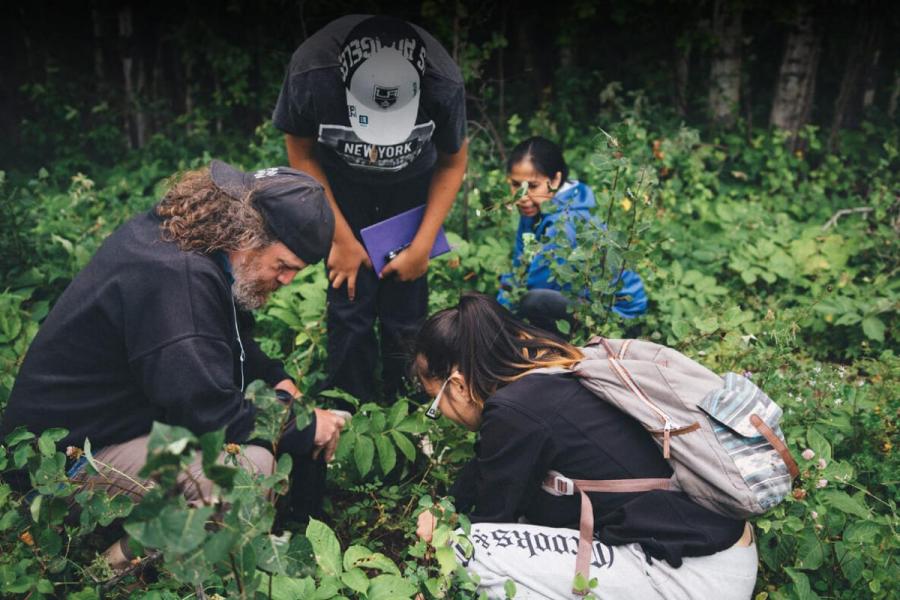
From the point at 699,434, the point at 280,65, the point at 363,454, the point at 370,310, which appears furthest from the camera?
the point at 280,65

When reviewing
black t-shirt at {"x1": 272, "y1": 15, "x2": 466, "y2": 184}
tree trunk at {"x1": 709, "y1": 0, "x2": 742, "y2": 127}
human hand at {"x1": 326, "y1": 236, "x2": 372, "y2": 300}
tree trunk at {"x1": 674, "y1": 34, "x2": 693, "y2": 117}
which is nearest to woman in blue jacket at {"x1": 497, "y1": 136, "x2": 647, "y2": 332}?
black t-shirt at {"x1": 272, "y1": 15, "x2": 466, "y2": 184}

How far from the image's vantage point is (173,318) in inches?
72.9

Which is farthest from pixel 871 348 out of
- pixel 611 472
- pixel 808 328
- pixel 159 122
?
pixel 159 122

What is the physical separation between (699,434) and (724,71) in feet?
16.0

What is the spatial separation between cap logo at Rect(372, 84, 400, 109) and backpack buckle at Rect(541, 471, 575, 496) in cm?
137

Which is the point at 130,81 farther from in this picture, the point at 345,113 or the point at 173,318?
the point at 173,318

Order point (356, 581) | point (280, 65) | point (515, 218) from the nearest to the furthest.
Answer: point (356, 581) → point (515, 218) → point (280, 65)

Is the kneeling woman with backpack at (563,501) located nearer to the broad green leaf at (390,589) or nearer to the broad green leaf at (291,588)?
the broad green leaf at (390,589)

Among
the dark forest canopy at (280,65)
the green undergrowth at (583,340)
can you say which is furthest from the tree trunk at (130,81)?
the green undergrowth at (583,340)

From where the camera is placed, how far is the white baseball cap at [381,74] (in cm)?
256

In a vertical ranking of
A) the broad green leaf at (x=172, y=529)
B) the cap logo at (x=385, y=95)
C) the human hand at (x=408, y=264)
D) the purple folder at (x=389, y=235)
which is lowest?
the human hand at (x=408, y=264)

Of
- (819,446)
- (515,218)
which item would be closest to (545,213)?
(515,218)

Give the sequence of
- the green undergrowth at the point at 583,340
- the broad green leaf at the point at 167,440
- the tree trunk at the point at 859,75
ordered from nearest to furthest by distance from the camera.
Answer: the broad green leaf at the point at 167,440 → the green undergrowth at the point at 583,340 → the tree trunk at the point at 859,75

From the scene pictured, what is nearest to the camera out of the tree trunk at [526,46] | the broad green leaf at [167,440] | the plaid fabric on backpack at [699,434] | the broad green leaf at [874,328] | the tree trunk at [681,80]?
the broad green leaf at [167,440]
